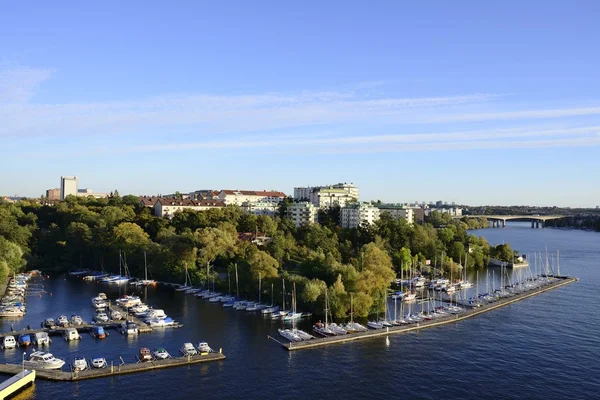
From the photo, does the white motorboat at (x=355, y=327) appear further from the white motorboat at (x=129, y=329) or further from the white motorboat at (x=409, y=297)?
the white motorboat at (x=129, y=329)

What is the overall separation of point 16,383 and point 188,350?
9352 millimetres

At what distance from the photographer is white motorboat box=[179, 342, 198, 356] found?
31.8 m

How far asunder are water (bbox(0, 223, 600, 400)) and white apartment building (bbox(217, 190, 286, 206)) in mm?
75329

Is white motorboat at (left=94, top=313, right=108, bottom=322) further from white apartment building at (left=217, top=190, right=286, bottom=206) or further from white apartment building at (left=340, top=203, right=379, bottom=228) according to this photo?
white apartment building at (left=217, top=190, right=286, bottom=206)

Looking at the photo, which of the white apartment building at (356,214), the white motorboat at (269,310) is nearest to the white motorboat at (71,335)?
the white motorboat at (269,310)

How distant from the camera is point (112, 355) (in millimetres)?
32406

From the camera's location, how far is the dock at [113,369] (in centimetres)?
2817

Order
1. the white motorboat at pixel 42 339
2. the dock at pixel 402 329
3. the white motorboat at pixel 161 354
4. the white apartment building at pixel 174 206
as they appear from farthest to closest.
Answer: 1. the white apartment building at pixel 174 206
2. the dock at pixel 402 329
3. the white motorboat at pixel 42 339
4. the white motorboat at pixel 161 354

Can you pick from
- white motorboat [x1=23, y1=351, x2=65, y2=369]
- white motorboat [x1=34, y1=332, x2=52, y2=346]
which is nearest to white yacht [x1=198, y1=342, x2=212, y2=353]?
white motorboat [x1=23, y1=351, x2=65, y2=369]

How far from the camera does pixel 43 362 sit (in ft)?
95.7

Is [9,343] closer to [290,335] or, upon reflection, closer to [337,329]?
[290,335]

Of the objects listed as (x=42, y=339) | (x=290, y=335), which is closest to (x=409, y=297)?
(x=290, y=335)

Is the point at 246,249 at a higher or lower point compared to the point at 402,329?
higher

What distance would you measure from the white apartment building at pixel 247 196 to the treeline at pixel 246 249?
3119cm
